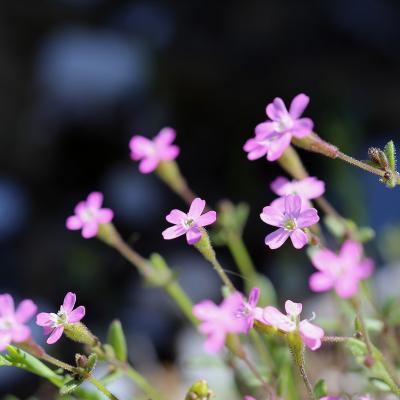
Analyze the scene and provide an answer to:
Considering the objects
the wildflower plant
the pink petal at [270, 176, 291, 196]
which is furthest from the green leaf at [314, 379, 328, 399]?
the pink petal at [270, 176, 291, 196]

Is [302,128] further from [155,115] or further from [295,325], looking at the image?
[155,115]

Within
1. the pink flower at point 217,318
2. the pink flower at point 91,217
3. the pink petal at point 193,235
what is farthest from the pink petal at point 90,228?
the pink flower at point 217,318

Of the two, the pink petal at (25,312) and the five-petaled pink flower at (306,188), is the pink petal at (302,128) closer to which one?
the five-petaled pink flower at (306,188)

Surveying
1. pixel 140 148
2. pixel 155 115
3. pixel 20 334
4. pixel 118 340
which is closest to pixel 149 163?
pixel 140 148

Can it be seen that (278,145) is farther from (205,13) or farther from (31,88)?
(31,88)

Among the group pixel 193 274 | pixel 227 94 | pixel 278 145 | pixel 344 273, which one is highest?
pixel 227 94

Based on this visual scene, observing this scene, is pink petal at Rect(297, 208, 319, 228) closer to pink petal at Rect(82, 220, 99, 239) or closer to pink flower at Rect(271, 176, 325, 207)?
pink flower at Rect(271, 176, 325, 207)

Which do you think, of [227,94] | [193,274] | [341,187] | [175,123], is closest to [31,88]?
[175,123]
